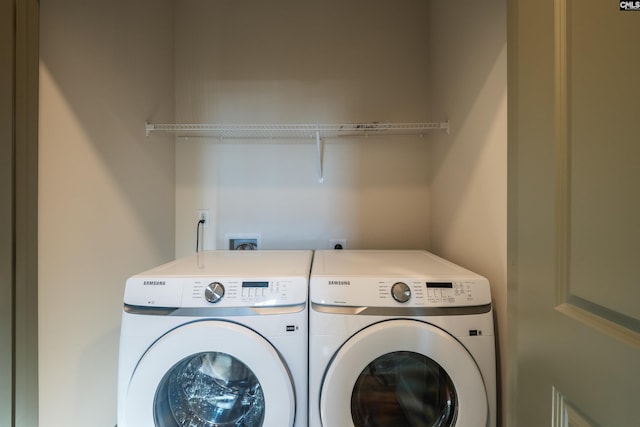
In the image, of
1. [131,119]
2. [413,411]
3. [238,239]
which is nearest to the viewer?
[413,411]

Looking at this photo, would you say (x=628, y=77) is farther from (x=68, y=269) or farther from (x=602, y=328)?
(x=68, y=269)

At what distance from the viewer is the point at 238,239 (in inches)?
68.3

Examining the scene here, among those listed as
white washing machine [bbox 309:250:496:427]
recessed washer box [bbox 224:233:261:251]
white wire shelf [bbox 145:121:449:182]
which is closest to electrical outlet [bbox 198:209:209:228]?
recessed washer box [bbox 224:233:261:251]

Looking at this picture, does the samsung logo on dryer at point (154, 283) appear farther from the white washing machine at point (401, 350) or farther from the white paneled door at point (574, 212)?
the white paneled door at point (574, 212)

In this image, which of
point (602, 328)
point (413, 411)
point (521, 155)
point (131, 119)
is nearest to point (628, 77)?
point (521, 155)

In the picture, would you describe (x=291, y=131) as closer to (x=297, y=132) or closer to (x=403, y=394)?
(x=297, y=132)

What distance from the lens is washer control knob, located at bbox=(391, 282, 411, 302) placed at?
927mm

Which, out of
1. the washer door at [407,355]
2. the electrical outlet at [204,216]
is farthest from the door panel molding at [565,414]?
the electrical outlet at [204,216]

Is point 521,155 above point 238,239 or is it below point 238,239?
above

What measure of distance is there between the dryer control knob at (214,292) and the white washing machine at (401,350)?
0.30m

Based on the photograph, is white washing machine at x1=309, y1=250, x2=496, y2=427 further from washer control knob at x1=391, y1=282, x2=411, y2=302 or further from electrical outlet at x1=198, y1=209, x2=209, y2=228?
electrical outlet at x1=198, y1=209, x2=209, y2=228

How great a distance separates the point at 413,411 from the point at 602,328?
0.76 m

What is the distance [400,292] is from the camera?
0.93m

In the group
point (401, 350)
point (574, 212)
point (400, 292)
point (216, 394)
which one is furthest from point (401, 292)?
point (216, 394)
